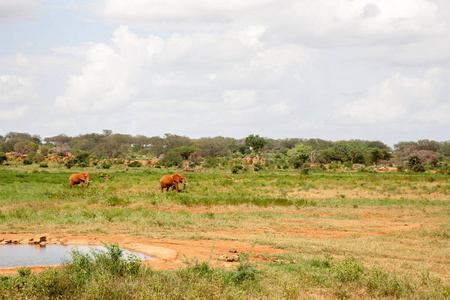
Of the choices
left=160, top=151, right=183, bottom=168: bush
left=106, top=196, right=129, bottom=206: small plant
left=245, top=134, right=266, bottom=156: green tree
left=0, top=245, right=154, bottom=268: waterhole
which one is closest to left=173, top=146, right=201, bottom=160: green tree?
left=160, top=151, right=183, bottom=168: bush

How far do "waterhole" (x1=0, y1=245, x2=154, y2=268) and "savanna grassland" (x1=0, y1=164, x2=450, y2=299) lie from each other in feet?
5.70

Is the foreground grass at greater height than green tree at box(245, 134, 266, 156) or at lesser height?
lesser

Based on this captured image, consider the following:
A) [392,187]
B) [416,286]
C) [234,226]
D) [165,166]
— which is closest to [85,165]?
[165,166]

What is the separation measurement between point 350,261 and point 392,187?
81.0ft

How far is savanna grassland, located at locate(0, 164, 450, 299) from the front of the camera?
24.6ft

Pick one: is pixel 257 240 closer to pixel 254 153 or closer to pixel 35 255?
pixel 35 255

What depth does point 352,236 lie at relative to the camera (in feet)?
48.2

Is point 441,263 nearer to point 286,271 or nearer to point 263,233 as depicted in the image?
point 286,271

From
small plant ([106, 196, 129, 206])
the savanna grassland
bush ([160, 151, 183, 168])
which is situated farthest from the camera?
bush ([160, 151, 183, 168])

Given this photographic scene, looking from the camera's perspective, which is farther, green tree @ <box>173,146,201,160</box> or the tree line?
green tree @ <box>173,146,201,160</box>

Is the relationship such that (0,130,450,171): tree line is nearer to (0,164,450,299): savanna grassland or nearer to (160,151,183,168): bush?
(160,151,183,168): bush

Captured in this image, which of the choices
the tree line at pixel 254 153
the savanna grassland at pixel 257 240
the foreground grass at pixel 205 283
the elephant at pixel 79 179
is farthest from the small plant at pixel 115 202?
the tree line at pixel 254 153

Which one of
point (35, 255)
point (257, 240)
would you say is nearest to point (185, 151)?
point (257, 240)

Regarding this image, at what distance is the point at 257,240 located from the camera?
1294 centimetres
